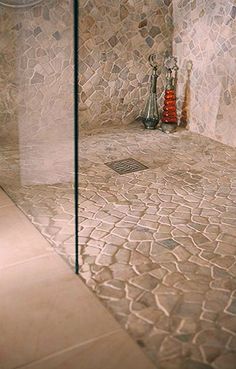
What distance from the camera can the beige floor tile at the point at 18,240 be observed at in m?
1.72

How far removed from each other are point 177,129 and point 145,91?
42 cm

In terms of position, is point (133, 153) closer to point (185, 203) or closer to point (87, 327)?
point (185, 203)

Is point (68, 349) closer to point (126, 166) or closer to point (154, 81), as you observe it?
point (126, 166)

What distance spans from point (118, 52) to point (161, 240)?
6.39ft

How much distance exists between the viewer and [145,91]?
355 centimetres

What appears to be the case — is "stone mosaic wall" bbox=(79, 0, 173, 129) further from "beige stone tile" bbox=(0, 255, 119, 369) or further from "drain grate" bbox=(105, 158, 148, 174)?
"beige stone tile" bbox=(0, 255, 119, 369)

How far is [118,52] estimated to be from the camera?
3322 millimetres

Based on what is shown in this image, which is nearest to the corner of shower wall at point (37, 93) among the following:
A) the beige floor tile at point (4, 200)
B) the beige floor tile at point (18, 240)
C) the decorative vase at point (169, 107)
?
the beige floor tile at point (4, 200)

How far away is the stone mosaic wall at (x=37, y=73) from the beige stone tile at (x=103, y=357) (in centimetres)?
196

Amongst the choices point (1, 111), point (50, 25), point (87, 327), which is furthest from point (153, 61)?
point (87, 327)

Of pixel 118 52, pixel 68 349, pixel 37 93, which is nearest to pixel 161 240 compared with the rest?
pixel 68 349

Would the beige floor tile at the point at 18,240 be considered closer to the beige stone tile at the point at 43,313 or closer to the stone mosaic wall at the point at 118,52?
the beige stone tile at the point at 43,313

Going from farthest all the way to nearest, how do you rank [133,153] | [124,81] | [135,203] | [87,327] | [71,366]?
[124,81] → [133,153] → [135,203] → [87,327] → [71,366]

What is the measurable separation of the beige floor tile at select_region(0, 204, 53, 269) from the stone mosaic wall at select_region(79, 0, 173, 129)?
154cm
